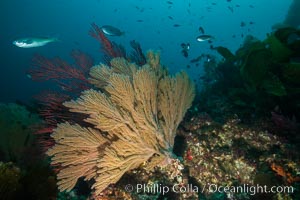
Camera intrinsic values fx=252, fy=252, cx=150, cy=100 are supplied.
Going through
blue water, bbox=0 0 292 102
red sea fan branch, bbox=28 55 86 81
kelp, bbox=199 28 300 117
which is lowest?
kelp, bbox=199 28 300 117

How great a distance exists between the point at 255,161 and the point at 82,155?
2.77 metres

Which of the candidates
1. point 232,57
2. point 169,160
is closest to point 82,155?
point 169,160

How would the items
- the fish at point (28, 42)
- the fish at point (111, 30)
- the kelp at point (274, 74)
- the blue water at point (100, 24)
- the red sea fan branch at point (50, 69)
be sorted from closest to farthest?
the kelp at point (274, 74) < the red sea fan branch at point (50, 69) < the fish at point (28, 42) < the fish at point (111, 30) < the blue water at point (100, 24)

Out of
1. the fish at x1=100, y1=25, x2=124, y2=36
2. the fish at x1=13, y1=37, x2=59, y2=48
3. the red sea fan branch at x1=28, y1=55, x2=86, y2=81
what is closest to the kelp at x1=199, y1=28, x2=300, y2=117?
the red sea fan branch at x1=28, y1=55, x2=86, y2=81

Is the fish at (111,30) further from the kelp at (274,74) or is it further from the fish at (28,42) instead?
the kelp at (274,74)

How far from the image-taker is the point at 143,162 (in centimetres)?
424

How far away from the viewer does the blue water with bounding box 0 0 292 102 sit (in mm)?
52156

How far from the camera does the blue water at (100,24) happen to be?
52.2 metres

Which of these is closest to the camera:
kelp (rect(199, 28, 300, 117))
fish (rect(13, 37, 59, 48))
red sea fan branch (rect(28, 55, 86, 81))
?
kelp (rect(199, 28, 300, 117))

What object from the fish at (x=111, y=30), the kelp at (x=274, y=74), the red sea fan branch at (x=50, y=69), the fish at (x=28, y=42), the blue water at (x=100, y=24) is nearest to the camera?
the kelp at (x=274, y=74)

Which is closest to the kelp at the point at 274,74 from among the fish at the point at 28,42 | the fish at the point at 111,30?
the fish at the point at 111,30

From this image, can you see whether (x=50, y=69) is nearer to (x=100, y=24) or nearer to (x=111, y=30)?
(x=111, y=30)

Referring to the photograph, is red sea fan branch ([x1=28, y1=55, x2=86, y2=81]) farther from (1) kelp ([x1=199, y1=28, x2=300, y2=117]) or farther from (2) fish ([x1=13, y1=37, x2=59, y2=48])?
(1) kelp ([x1=199, y1=28, x2=300, y2=117])

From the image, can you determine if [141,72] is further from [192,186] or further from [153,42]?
[153,42]
